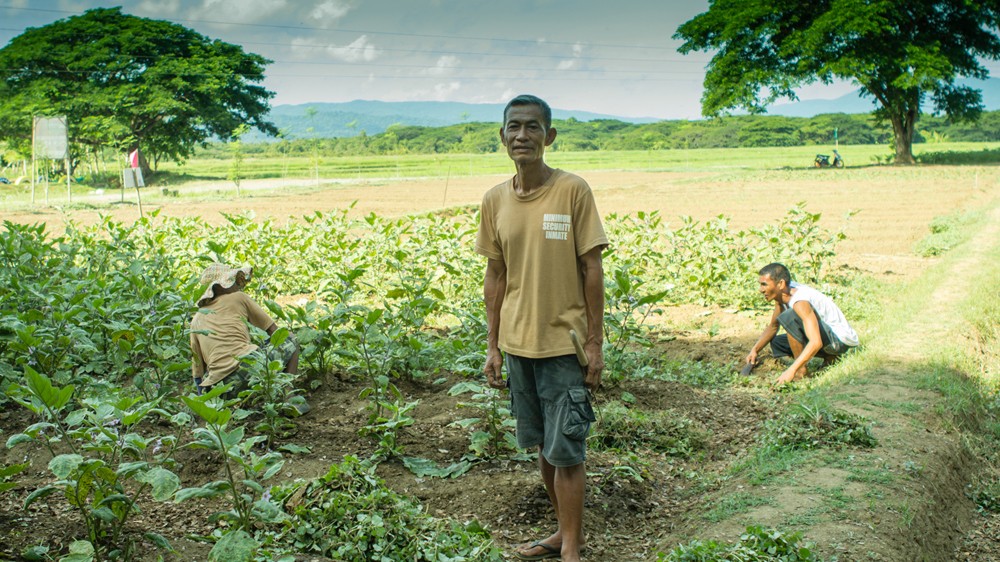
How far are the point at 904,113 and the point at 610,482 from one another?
3577cm

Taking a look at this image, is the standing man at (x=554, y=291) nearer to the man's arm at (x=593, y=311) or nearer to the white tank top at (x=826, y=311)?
the man's arm at (x=593, y=311)

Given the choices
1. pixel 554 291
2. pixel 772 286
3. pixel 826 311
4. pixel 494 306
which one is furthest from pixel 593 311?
pixel 826 311

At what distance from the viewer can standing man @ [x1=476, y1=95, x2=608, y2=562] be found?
283 centimetres

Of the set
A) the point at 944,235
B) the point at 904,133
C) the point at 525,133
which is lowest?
the point at 944,235

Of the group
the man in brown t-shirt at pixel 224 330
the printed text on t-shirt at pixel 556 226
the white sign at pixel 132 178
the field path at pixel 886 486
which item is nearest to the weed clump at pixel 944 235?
the field path at pixel 886 486

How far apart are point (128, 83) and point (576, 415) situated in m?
38.7

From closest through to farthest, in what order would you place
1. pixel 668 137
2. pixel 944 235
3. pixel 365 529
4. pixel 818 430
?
pixel 365 529, pixel 818 430, pixel 944 235, pixel 668 137

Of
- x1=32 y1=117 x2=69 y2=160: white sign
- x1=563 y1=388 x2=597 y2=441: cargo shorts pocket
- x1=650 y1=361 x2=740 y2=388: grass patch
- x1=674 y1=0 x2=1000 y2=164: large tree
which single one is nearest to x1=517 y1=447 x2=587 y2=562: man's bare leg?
x1=563 y1=388 x2=597 y2=441: cargo shorts pocket

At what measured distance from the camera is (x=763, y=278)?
588 cm

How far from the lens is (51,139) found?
81.4 ft

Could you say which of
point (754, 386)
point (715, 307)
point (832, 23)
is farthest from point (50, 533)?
point (832, 23)

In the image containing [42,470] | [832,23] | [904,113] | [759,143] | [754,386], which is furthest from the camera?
[759,143]

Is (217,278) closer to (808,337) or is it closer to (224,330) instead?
(224,330)

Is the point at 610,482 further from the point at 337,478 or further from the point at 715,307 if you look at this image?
the point at 715,307
